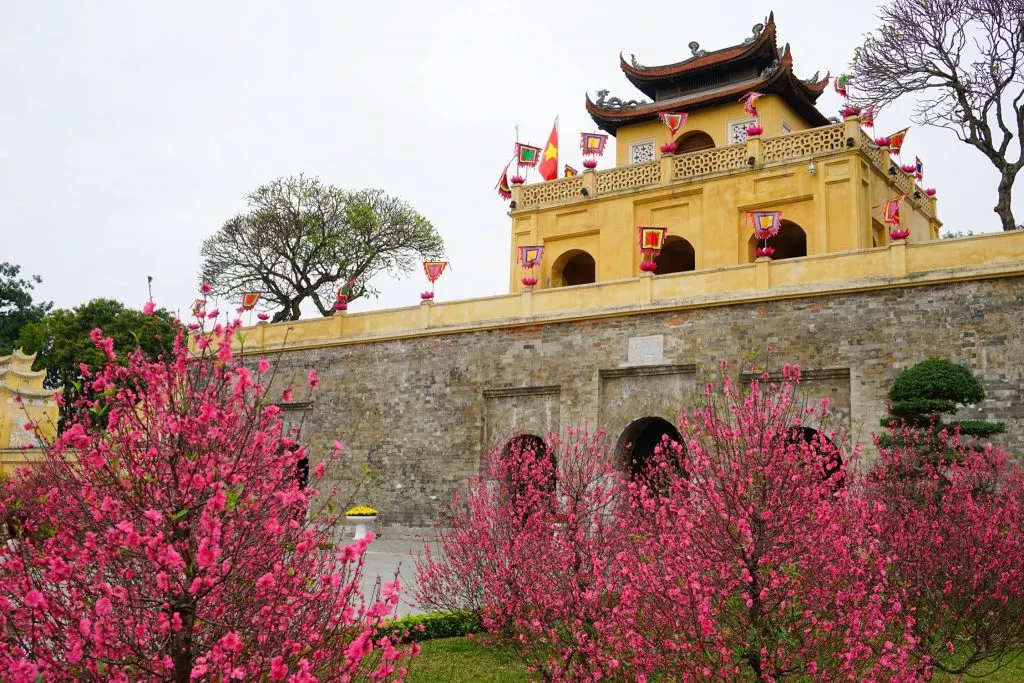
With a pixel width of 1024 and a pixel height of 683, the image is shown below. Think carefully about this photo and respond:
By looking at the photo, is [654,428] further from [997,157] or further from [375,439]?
[997,157]

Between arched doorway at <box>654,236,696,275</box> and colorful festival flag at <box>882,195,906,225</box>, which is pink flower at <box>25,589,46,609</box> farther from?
Answer: arched doorway at <box>654,236,696,275</box>

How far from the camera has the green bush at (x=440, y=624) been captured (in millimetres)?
9273

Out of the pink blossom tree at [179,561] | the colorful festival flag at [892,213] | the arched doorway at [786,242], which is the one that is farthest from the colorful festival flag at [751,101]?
the pink blossom tree at [179,561]

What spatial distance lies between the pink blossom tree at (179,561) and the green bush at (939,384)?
11766 mm

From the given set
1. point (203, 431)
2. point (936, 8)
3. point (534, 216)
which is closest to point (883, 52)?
point (936, 8)

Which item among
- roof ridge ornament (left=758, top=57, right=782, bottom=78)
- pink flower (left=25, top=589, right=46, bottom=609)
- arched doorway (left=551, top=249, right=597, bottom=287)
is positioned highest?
roof ridge ornament (left=758, top=57, right=782, bottom=78)

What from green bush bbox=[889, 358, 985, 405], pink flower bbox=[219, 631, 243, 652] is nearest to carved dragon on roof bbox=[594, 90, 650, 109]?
green bush bbox=[889, 358, 985, 405]

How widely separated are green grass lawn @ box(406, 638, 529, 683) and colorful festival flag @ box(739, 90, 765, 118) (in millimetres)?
14966

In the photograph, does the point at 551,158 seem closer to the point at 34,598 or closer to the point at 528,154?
the point at 528,154

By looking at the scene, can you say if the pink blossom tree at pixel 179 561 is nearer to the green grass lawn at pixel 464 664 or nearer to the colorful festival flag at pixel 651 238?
the green grass lawn at pixel 464 664

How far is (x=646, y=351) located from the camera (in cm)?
1772

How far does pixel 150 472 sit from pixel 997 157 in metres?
21.3

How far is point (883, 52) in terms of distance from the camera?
21219 millimetres

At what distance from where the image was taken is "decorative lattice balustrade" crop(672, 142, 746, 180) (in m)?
20.4
